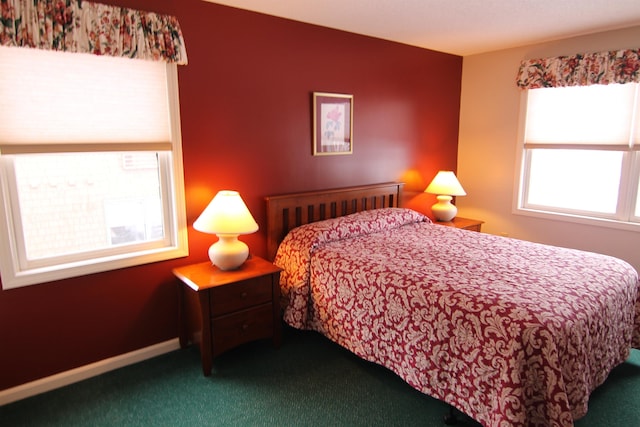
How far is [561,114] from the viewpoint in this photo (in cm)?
368

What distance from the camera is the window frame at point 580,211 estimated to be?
333 cm

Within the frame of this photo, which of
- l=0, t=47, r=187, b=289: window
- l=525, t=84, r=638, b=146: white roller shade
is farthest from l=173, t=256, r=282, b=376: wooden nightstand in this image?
l=525, t=84, r=638, b=146: white roller shade

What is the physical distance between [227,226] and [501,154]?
2.98m

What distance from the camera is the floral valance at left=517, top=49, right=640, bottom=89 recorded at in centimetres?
318

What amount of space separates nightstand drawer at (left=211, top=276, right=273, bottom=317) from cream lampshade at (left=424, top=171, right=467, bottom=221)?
80.8 inches

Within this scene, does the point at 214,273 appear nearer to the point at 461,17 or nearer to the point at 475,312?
the point at 475,312

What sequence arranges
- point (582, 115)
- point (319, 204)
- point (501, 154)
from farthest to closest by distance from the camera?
point (501, 154) → point (582, 115) → point (319, 204)

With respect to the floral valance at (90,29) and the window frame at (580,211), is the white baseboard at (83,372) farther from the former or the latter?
the window frame at (580,211)

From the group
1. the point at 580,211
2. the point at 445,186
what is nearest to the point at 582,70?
the point at 580,211

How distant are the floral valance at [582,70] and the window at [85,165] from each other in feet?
10.0

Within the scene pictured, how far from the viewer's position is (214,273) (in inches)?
102

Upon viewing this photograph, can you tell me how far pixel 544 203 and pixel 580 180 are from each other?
374mm

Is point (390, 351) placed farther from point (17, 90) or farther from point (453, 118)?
point (453, 118)

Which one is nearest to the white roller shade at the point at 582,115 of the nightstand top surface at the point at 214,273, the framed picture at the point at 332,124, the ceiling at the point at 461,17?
the ceiling at the point at 461,17
